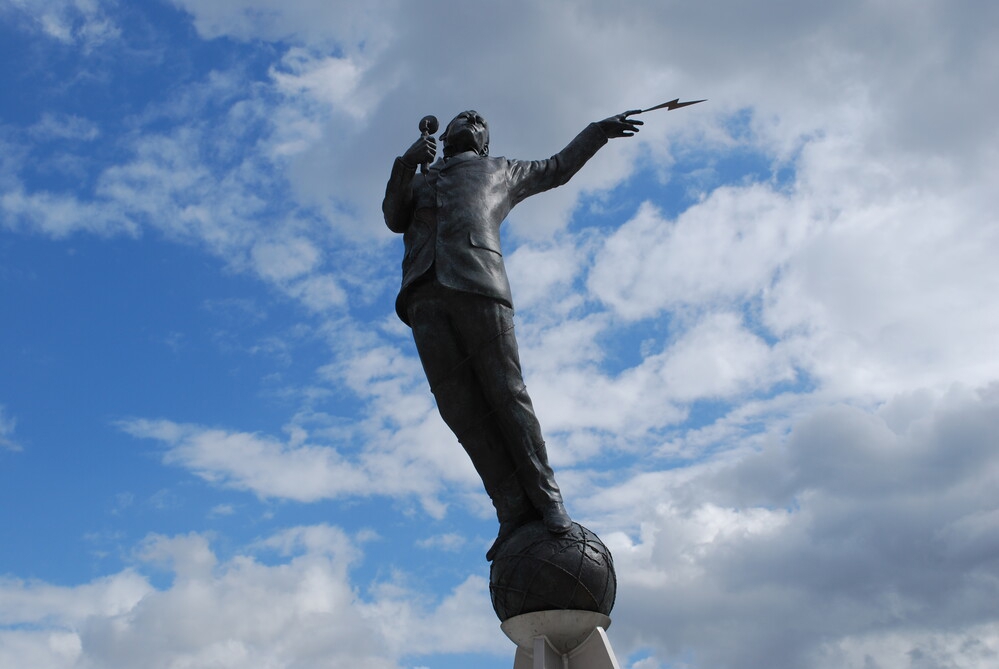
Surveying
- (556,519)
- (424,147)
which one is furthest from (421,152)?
(556,519)

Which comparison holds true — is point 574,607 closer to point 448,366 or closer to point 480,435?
point 480,435

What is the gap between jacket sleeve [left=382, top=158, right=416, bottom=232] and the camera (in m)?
8.84

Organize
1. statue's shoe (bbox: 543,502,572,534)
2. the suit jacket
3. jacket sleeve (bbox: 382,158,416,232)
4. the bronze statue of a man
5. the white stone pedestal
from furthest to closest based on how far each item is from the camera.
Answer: jacket sleeve (bbox: 382,158,416,232)
the suit jacket
the bronze statue of a man
statue's shoe (bbox: 543,502,572,534)
the white stone pedestal

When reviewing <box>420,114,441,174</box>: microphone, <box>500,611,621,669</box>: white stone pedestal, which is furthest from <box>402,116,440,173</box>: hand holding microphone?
<box>500,611,621,669</box>: white stone pedestal

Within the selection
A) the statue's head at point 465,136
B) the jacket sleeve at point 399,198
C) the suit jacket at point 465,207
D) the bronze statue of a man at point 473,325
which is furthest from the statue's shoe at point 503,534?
the statue's head at point 465,136

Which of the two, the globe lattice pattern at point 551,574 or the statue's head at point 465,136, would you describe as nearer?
the globe lattice pattern at point 551,574

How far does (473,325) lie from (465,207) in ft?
3.43

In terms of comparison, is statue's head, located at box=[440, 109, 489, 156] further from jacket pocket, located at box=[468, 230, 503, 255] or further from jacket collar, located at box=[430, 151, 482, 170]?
jacket pocket, located at box=[468, 230, 503, 255]

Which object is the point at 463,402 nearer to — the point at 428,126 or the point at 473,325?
the point at 473,325

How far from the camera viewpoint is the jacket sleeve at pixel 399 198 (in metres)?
8.84

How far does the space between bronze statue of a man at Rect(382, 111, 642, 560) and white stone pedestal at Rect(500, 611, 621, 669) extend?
630 mm

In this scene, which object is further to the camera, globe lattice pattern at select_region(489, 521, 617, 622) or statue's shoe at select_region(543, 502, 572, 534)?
statue's shoe at select_region(543, 502, 572, 534)

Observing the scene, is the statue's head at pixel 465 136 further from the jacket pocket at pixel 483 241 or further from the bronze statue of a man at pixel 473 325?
the jacket pocket at pixel 483 241

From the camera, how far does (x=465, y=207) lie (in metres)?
8.66
